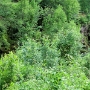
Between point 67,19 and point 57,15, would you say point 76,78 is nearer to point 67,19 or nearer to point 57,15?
point 57,15

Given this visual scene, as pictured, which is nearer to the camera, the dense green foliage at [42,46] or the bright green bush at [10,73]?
the dense green foliage at [42,46]

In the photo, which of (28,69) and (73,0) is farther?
(73,0)

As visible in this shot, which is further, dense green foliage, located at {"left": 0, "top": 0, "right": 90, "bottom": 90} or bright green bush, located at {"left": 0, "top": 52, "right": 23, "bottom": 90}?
bright green bush, located at {"left": 0, "top": 52, "right": 23, "bottom": 90}

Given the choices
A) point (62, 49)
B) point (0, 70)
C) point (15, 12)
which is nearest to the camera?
point (0, 70)

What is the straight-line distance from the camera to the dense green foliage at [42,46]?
10914 mm

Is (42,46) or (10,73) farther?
(42,46)

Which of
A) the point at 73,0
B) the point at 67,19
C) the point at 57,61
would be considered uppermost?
the point at 73,0

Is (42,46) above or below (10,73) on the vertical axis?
above

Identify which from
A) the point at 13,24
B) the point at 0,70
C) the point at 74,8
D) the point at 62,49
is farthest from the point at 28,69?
the point at 74,8

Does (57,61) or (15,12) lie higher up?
(15,12)

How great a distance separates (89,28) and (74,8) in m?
12.0

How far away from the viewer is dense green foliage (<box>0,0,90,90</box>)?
10914 mm

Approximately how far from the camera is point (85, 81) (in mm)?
10219

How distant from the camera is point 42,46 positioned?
886 inches
